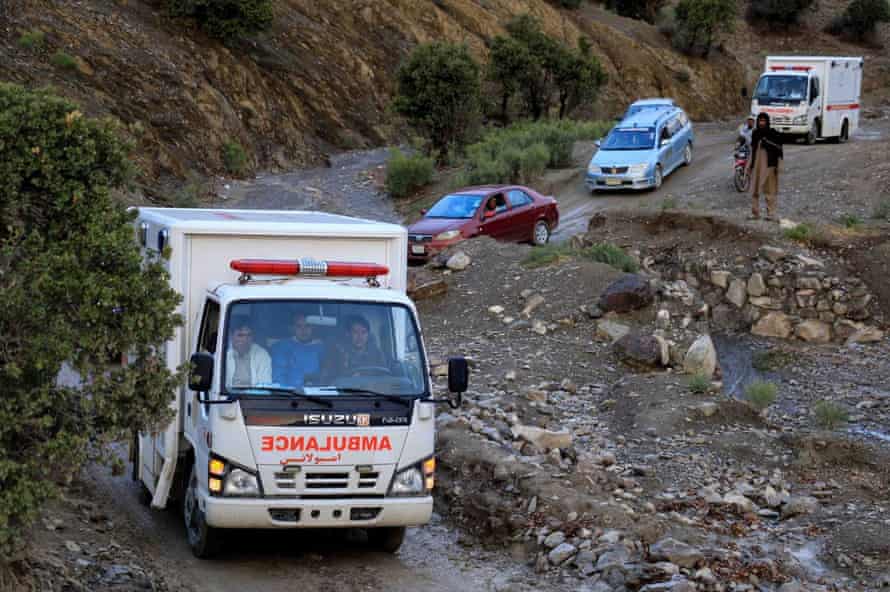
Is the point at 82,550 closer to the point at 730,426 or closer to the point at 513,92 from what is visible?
the point at 730,426

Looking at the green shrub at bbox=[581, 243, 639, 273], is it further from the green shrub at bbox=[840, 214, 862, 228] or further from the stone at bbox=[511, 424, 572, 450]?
the stone at bbox=[511, 424, 572, 450]

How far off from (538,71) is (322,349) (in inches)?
1652

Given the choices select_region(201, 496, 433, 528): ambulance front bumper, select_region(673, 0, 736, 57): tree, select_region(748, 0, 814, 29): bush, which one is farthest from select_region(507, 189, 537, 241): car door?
select_region(748, 0, 814, 29): bush

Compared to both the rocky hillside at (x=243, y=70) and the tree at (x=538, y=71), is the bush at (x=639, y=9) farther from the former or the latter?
the tree at (x=538, y=71)

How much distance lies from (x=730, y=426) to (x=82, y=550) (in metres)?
7.64

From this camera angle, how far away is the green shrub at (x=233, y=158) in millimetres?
38062

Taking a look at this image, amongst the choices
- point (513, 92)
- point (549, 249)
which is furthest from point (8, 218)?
point (513, 92)

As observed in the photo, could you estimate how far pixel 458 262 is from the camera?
2208 cm

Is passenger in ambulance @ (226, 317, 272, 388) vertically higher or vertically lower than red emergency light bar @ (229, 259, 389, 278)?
lower

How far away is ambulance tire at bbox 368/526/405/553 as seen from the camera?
9.99 meters

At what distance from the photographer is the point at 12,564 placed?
768cm

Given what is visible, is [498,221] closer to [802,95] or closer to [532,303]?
[532,303]

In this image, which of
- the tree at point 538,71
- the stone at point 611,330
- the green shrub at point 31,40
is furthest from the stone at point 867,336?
the tree at point 538,71

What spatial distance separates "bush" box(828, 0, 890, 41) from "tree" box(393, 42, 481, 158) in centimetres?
4092
